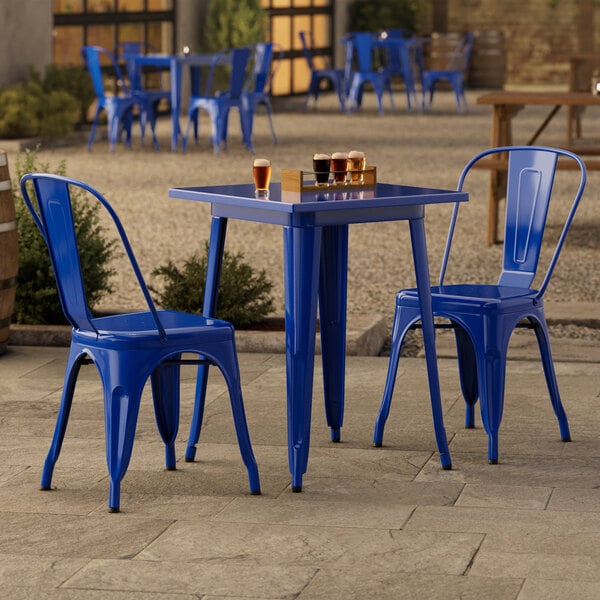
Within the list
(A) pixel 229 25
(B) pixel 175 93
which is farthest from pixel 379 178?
(A) pixel 229 25

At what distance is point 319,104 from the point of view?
17.3 meters

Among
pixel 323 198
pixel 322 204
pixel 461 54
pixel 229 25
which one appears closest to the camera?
pixel 322 204

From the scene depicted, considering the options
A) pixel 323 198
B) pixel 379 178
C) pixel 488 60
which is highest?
pixel 488 60

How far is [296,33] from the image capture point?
18266 mm

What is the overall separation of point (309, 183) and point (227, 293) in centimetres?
140

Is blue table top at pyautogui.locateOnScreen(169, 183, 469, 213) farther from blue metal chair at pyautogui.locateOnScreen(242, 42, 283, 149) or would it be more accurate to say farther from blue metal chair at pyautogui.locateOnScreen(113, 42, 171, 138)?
blue metal chair at pyautogui.locateOnScreen(113, 42, 171, 138)

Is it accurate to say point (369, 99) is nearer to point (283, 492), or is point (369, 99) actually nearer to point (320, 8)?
point (320, 8)

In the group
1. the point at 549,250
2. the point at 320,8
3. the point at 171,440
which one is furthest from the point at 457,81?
the point at 171,440

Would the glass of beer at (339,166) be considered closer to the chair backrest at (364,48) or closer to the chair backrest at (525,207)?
the chair backrest at (525,207)

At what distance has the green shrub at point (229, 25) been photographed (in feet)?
51.7

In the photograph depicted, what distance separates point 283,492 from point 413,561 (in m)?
0.56

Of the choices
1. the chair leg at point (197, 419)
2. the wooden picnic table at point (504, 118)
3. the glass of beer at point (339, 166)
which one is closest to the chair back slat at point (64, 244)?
the chair leg at point (197, 419)

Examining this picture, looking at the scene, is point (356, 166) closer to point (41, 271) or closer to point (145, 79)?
point (41, 271)

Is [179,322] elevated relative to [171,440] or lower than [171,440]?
elevated
